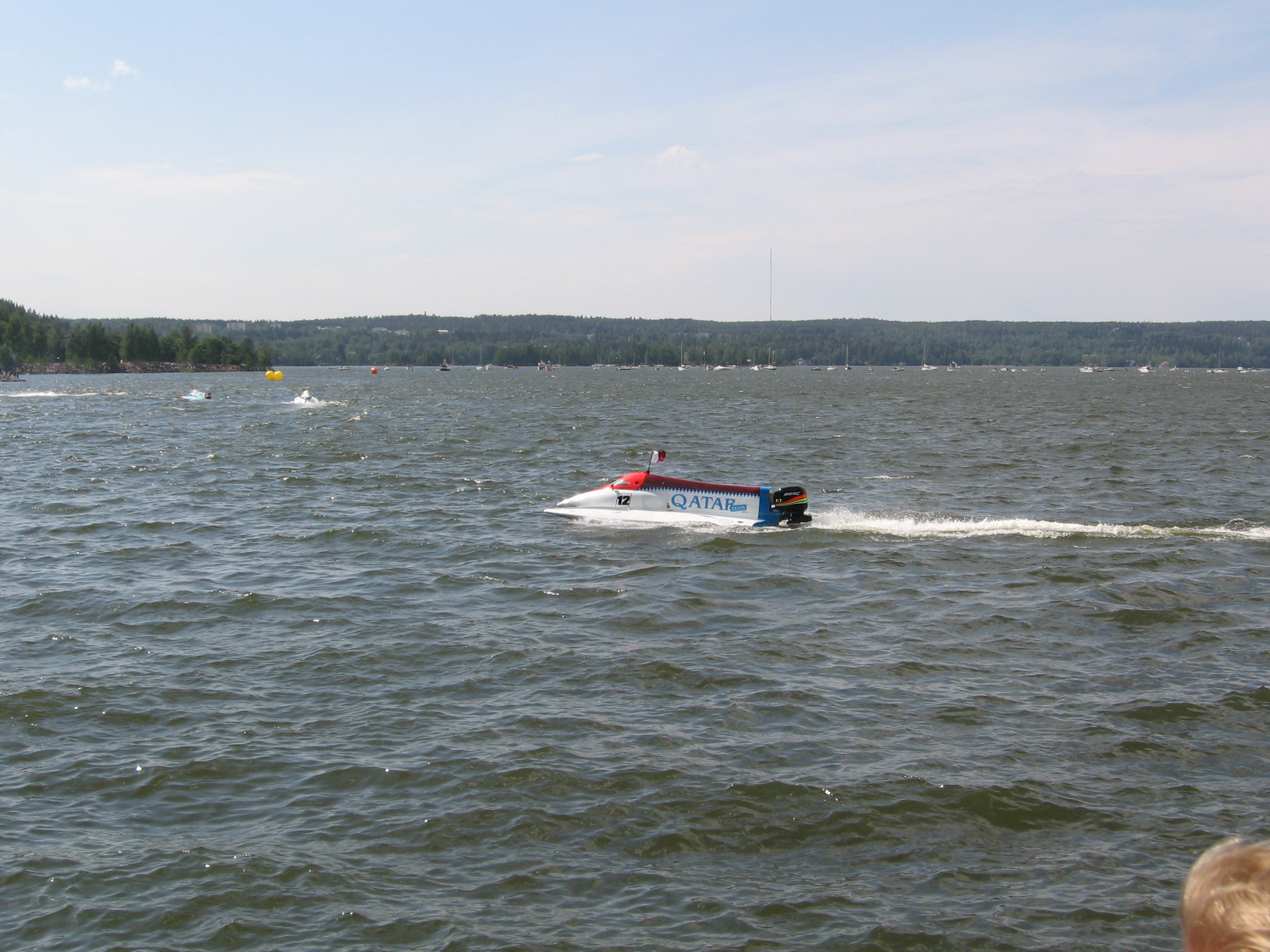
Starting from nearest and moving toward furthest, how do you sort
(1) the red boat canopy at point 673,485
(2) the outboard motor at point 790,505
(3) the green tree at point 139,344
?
(2) the outboard motor at point 790,505
(1) the red boat canopy at point 673,485
(3) the green tree at point 139,344

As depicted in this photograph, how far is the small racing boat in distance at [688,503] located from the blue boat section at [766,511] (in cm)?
1

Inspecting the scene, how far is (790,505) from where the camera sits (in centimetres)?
2706

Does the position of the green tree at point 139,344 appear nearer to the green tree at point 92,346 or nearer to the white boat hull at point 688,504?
the green tree at point 92,346

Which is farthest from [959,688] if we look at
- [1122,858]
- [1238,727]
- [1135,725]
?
[1122,858]

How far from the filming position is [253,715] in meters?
13.5

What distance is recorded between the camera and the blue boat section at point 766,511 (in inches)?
1068

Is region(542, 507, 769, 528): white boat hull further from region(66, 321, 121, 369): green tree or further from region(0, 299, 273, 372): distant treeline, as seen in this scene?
region(66, 321, 121, 369): green tree

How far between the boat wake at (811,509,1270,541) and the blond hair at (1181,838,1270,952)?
24.1m

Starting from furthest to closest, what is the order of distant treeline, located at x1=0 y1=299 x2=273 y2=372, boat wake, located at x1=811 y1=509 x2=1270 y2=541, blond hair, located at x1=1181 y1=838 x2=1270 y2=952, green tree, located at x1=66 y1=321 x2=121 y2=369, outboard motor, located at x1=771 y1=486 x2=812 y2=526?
1. green tree, located at x1=66 y1=321 x2=121 y2=369
2. distant treeline, located at x1=0 y1=299 x2=273 y2=372
3. outboard motor, located at x1=771 y1=486 x2=812 y2=526
4. boat wake, located at x1=811 y1=509 x2=1270 y2=541
5. blond hair, located at x1=1181 y1=838 x2=1270 y2=952

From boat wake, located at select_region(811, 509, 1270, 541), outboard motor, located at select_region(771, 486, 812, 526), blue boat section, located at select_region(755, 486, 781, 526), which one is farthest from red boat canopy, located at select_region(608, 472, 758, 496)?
boat wake, located at select_region(811, 509, 1270, 541)

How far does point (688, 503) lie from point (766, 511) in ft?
7.13

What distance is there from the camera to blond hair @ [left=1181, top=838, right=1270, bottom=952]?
6.63ft

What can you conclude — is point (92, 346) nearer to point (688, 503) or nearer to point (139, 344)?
point (139, 344)

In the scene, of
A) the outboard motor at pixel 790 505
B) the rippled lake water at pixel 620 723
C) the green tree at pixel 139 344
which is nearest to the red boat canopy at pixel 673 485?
the outboard motor at pixel 790 505
